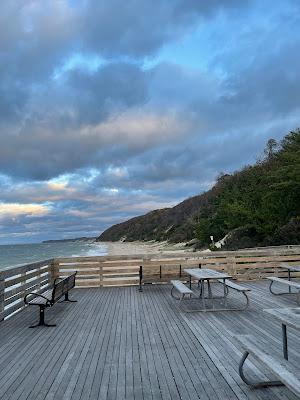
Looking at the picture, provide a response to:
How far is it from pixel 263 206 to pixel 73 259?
1864 cm

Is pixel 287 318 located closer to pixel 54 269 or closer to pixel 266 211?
pixel 54 269

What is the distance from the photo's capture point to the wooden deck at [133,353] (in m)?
3.96

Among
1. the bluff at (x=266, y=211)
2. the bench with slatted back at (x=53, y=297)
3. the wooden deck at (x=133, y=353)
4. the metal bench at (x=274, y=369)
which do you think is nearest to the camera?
the metal bench at (x=274, y=369)

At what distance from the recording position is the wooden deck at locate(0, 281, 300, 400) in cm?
396

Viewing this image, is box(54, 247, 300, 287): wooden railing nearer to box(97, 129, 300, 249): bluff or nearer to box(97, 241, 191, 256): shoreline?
box(97, 129, 300, 249): bluff

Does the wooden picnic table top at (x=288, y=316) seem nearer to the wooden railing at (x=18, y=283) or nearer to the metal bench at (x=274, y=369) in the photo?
the metal bench at (x=274, y=369)

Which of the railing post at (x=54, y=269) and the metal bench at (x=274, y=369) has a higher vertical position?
the railing post at (x=54, y=269)

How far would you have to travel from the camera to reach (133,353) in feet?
17.0

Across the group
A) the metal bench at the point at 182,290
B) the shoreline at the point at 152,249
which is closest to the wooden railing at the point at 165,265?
the metal bench at the point at 182,290

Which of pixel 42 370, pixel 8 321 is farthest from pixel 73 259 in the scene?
pixel 42 370

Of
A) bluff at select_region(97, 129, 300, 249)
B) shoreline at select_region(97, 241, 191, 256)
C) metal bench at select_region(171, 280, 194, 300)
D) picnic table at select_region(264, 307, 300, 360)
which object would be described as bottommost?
metal bench at select_region(171, 280, 194, 300)

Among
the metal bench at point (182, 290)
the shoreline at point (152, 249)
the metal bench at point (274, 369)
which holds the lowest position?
the metal bench at point (274, 369)

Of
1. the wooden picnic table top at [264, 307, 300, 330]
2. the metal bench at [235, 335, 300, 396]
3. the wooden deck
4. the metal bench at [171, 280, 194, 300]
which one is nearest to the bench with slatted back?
the wooden deck

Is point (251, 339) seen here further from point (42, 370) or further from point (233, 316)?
point (233, 316)
